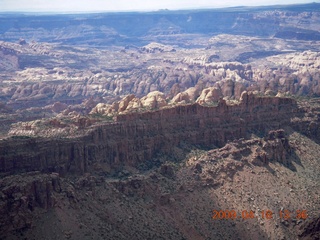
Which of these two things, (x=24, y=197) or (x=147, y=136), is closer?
(x=24, y=197)

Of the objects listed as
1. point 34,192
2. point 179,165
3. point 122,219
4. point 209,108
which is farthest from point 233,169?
point 34,192

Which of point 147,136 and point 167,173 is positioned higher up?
point 147,136

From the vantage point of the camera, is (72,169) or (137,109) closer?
(72,169)

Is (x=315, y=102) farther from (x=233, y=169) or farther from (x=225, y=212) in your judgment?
(x=225, y=212)
